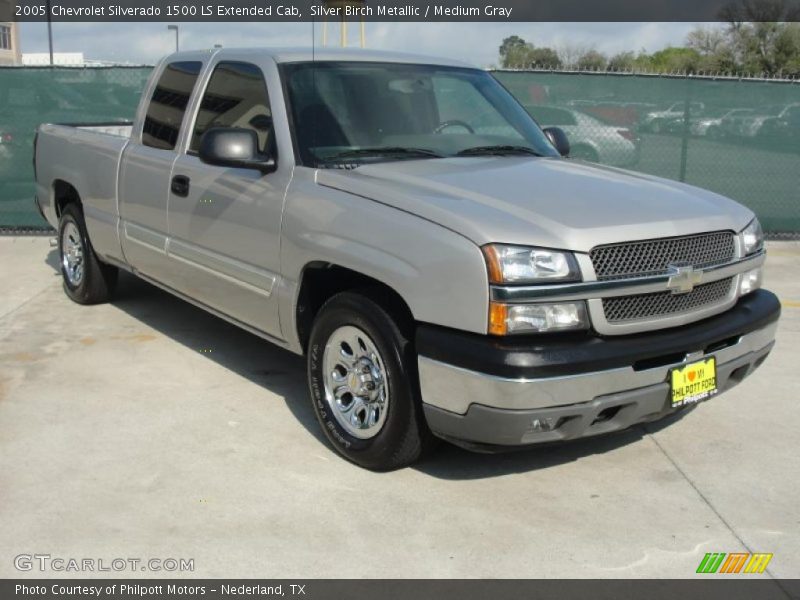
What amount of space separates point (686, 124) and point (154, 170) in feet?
24.0

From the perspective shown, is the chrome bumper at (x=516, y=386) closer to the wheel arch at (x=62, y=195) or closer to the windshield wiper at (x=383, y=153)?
the windshield wiper at (x=383, y=153)

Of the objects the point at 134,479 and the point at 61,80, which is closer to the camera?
the point at 134,479

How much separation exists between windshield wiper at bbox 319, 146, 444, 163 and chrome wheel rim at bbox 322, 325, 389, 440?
0.91 meters

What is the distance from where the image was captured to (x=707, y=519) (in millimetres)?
3979

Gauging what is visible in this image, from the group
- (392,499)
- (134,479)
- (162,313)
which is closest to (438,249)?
(392,499)

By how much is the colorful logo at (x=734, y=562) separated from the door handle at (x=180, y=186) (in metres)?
3.44

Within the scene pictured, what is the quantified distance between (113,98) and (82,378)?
20.1 feet

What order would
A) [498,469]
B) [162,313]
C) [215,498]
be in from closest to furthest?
[215,498]
[498,469]
[162,313]

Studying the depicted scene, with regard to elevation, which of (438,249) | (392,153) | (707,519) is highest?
(392,153)

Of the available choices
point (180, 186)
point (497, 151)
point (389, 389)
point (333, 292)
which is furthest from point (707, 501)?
point (180, 186)

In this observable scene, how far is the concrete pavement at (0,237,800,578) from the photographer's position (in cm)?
362

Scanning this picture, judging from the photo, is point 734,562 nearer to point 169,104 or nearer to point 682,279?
point 682,279

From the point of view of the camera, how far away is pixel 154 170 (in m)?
5.84

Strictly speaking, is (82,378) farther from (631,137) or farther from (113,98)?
(631,137)
